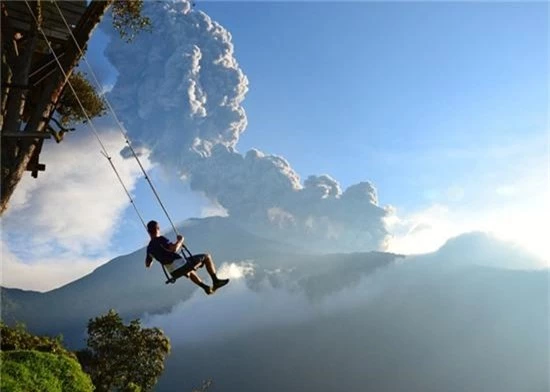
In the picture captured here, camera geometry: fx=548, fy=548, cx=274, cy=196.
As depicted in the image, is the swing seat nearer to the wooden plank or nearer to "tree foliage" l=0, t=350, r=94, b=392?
the wooden plank

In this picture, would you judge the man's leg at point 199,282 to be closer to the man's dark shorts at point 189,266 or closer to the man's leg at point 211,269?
the man's leg at point 211,269

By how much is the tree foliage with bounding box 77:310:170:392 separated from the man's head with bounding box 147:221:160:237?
2800 cm

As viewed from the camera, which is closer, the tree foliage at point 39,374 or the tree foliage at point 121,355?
the tree foliage at point 39,374

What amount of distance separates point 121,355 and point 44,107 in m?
30.1

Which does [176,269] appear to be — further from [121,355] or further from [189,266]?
[121,355]

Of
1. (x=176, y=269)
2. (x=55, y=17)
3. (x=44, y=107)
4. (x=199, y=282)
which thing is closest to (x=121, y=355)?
(x=199, y=282)

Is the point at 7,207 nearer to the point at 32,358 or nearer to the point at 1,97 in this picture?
the point at 1,97

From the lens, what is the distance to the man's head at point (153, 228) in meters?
13.0

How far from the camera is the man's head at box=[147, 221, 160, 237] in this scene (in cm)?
1296

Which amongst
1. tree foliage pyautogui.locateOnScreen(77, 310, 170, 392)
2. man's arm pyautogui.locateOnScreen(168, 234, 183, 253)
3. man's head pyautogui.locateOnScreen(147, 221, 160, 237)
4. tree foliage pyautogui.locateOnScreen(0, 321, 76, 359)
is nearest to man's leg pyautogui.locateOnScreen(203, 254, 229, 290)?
man's arm pyautogui.locateOnScreen(168, 234, 183, 253)

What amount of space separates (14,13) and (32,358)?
9853mm

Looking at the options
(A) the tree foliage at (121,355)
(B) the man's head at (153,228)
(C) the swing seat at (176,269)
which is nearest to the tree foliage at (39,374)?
(C) the swing seat at (176,269)

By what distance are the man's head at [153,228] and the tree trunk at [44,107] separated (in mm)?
2991

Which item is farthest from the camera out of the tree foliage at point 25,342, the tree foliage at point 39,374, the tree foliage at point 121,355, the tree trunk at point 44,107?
the tree foliage at point 121,355
